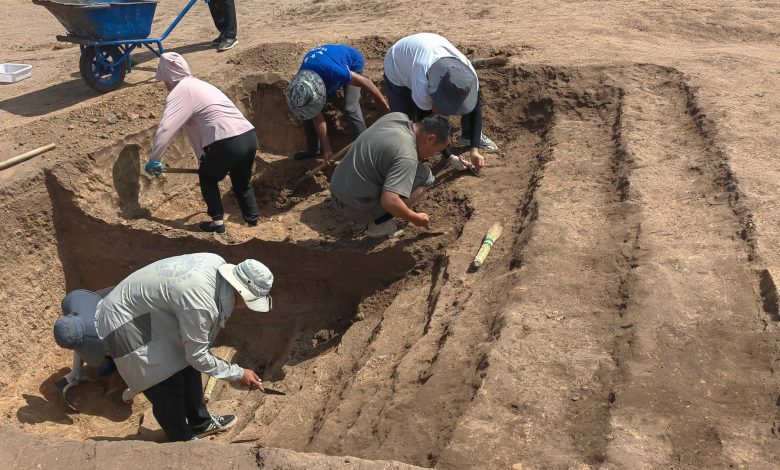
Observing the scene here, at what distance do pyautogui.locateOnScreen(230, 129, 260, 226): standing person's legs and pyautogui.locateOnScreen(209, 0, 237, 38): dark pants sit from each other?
9.96 feet

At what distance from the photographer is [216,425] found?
4.63 metres

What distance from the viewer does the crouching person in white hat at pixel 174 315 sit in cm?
379

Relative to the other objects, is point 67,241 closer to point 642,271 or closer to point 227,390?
point 227,390

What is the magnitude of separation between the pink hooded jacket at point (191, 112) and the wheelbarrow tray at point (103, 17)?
66.4 inches

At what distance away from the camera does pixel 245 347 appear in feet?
19.6

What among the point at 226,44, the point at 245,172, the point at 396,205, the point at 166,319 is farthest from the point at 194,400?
the point at 226,44

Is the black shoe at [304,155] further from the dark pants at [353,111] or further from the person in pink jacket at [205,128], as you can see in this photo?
the person in pink jacket at [205,128]

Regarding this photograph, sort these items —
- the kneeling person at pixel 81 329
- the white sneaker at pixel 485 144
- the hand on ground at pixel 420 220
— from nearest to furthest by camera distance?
the kneeling person at pixel 81 329 → the hand on ground at pixel 420 220 → the white sneaker at pixel 485 144

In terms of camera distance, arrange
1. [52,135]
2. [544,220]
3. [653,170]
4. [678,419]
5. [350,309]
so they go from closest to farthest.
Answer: [678,419] → [544,220] → [653,170] → [350,309] → [52,135]

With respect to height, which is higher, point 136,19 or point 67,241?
point 136,19

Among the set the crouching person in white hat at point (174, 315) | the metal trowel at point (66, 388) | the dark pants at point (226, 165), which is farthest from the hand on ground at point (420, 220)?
the metal trowel at point (66, 388)

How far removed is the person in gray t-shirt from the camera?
4.73 meters

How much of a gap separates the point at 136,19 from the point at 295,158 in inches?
83.0

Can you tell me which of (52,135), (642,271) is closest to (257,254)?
(52,135)
